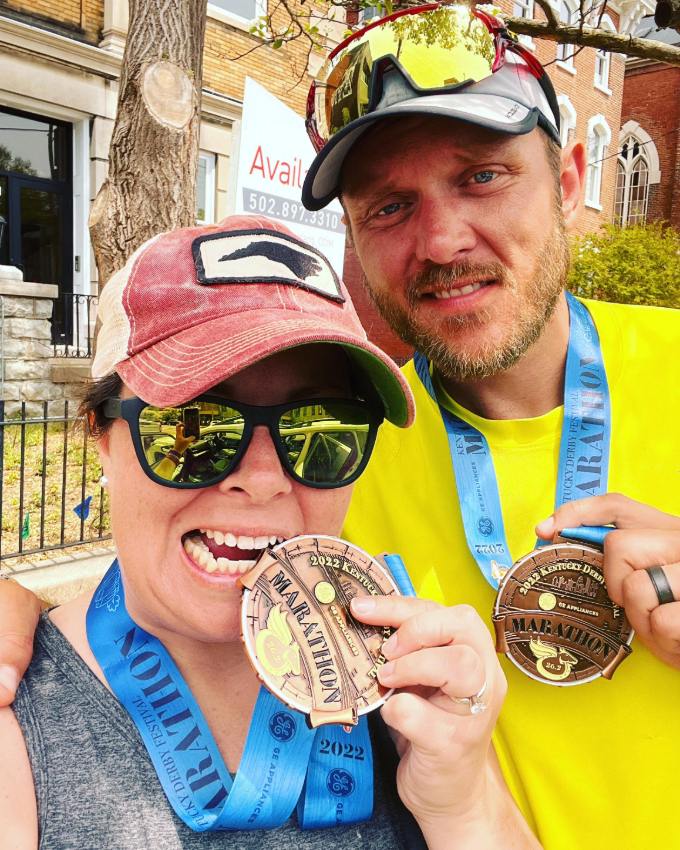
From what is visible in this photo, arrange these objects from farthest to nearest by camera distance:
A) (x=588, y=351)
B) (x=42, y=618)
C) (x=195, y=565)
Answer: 1. (x=588, y=351)
2. (x=42, y=618)
3. (x=195, y=565)

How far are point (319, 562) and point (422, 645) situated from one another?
284mm

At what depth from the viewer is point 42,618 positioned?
5.22 feet

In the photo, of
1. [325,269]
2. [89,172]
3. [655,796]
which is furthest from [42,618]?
[89,172]

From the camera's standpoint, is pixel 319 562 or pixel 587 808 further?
pixel 587 808

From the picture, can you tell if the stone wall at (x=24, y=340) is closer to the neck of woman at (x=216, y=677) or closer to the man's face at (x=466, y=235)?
the man's face at (x=466, y=235)

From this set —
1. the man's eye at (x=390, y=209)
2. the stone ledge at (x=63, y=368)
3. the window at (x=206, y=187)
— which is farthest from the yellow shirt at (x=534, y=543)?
the window at (x=206, y=187)

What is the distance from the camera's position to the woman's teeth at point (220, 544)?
138 centimetres

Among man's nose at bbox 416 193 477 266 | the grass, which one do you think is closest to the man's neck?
man's nose at bbox 416 193 477 266

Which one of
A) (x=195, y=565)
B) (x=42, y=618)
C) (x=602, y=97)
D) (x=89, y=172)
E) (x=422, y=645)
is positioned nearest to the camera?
(x=422, y=645)

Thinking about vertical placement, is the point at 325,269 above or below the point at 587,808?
above

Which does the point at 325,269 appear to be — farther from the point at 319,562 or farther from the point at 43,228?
the point at 43,228

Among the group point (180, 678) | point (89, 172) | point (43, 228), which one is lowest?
point (180, 678)

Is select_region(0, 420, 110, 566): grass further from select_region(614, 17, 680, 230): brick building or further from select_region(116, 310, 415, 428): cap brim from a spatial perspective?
select_region(614, 17, 680, 230): brick building

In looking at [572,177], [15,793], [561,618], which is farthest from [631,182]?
[15,793]
